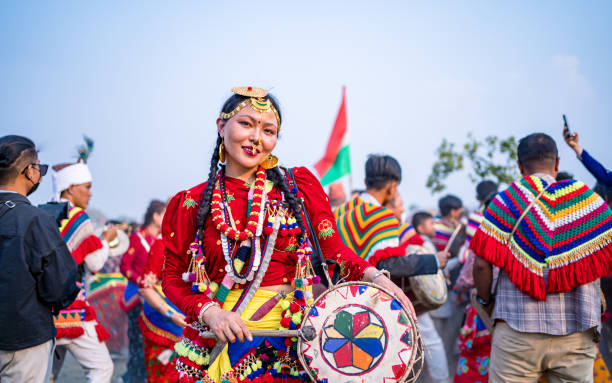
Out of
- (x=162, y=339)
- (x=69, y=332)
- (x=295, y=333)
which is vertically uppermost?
(x=295, y=333)

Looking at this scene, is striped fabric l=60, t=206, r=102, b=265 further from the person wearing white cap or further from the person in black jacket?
the person in black jacket

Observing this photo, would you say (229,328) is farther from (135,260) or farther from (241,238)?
(135,260)

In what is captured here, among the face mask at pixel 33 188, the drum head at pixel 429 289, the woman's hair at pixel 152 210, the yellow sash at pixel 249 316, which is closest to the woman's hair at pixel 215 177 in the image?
the yellow sash at pixel 249 316

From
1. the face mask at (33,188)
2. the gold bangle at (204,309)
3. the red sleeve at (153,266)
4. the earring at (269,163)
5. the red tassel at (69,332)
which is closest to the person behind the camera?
the gold bangle at (204,309)

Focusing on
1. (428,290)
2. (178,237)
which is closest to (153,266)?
(428,290)

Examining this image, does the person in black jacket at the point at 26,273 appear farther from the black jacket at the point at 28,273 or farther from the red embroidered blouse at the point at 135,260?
the red embroidered blouse at the point at 135,260

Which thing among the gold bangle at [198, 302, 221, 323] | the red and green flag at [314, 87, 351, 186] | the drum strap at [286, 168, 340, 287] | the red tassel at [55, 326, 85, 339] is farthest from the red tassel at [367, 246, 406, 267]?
the red and green flag at [314, 87, 351, 186]

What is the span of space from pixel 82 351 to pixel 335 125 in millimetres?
6695

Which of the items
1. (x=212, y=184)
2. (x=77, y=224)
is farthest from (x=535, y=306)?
(x=77, y=224)

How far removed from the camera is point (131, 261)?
21.2ft

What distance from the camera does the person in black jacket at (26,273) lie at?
10.9 ft

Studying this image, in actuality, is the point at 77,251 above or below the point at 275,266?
below

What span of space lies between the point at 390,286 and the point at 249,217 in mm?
750

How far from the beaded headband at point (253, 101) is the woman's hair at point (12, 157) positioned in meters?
1.78
